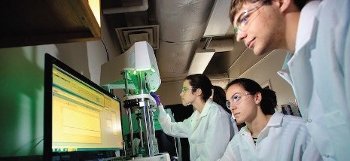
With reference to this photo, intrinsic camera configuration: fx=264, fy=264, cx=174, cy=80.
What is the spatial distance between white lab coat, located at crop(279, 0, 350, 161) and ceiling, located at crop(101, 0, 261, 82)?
1.66 m

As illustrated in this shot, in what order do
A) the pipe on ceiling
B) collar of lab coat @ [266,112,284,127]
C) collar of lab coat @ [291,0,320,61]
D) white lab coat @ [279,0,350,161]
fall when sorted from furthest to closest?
the pipe on ceiling < collar of lab coat @ [266,112,284,127] < collar of lab coat @ [291,0,320,61] < white lab coat @ [279,0,350,161]

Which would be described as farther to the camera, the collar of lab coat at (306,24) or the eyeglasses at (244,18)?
the eyeglasses at (244,18)

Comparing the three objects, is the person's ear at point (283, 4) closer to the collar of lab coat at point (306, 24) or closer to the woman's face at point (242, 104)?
the collar of lab coat at point (306, 24)

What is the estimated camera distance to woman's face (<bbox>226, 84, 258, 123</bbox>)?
1.75 m

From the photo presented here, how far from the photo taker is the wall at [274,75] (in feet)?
12.3

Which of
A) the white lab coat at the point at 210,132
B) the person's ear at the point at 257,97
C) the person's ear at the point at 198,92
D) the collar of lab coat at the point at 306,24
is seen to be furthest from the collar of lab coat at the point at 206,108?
the collar of lab coat at the point at 306,24

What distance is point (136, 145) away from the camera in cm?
168

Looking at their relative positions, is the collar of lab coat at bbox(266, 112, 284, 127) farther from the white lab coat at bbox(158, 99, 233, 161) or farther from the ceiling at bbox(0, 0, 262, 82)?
the ceiling at bbox(0, 0, 262, 82)

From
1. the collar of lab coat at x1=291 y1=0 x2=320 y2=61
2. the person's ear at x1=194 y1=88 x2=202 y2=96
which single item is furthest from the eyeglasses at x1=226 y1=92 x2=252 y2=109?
the collar of lab coat at x1=291 y1=0 x2=320 y2=61

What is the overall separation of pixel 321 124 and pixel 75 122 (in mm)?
797

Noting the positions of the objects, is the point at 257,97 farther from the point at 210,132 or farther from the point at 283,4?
the point at 283,4

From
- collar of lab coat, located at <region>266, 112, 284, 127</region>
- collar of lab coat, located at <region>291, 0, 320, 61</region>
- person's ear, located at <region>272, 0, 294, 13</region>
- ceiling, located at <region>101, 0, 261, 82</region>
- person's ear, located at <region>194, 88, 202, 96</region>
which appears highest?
ceiling, located at <region>101, 0, 261, 82</region>

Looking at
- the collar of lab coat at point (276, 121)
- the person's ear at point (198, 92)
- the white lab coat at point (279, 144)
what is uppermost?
the person's ear at point (198, 92)

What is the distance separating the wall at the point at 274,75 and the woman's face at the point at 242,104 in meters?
2.04
